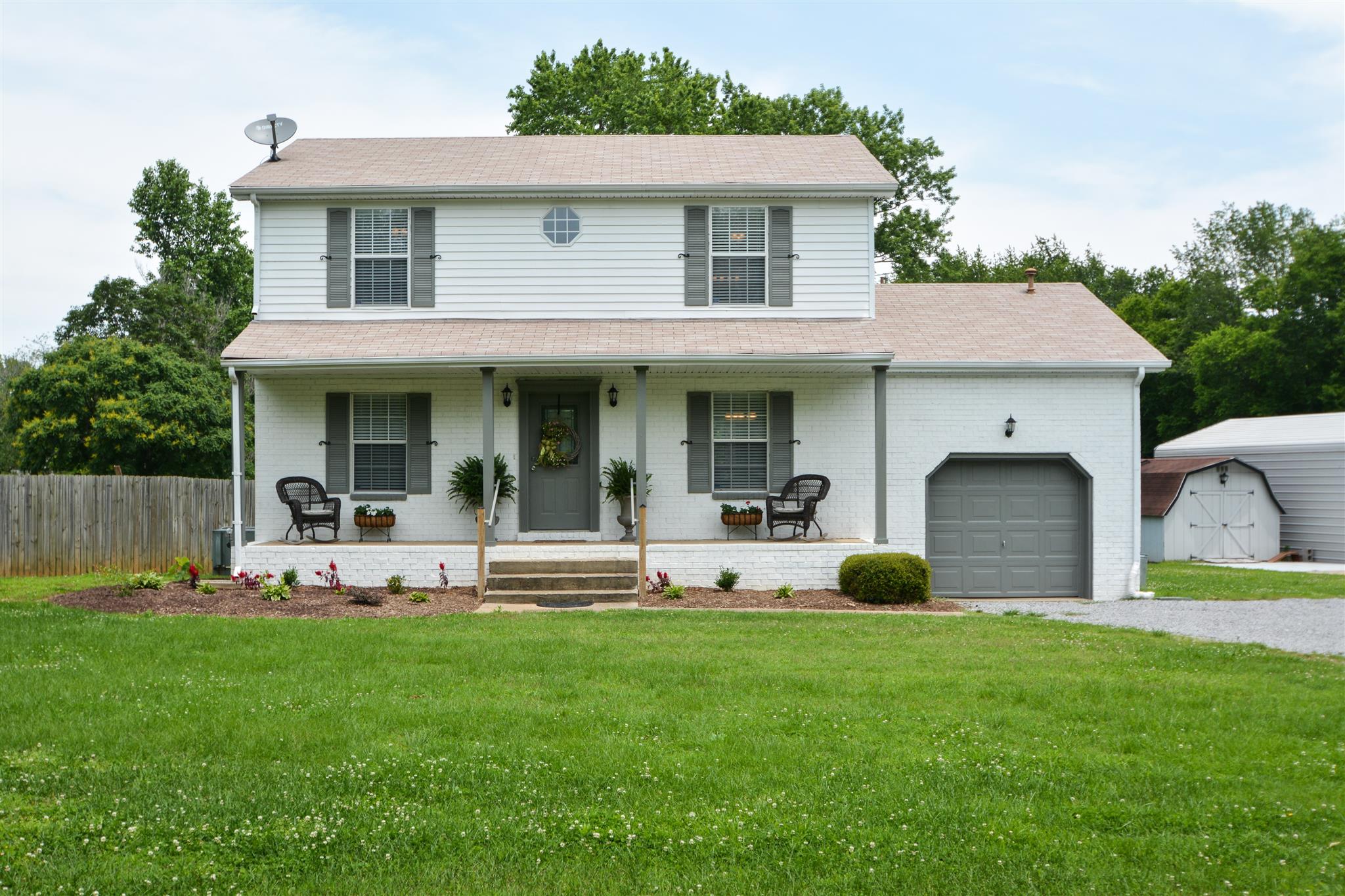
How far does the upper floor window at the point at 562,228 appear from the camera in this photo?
14.5 meters

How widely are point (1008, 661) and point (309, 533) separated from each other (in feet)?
32.8

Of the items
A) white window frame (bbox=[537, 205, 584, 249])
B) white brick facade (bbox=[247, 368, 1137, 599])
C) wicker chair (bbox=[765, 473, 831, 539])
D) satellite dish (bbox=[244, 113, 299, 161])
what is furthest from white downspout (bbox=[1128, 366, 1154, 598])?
satellite dish (bbox=[244, 113, 299, 161])

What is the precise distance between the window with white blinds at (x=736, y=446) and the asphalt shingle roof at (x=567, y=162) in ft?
10.8

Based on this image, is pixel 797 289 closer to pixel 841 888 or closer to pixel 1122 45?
pixel 1122 45

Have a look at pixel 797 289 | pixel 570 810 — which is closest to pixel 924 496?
pixel 797 289

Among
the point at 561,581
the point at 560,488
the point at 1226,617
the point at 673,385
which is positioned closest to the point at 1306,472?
the point at 1226,617

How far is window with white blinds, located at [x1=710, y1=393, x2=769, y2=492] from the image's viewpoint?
14.3 meters

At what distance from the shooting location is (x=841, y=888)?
3787 millimetres

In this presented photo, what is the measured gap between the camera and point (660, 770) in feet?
16.5

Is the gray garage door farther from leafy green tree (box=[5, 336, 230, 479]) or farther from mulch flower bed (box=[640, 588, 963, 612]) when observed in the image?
leafy green tree (box=[5, 336, 230, 479])

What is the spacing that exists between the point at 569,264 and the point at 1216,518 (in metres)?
15.7

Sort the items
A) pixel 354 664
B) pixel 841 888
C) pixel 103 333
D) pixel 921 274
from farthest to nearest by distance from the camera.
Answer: pixel 103 333 → pixel 921 274 → pixel 354 664 → pixel 841 888

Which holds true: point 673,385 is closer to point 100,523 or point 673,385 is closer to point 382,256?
Result: point 382,256

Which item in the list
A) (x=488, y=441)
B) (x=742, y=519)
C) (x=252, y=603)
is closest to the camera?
(x=252, y=603)
